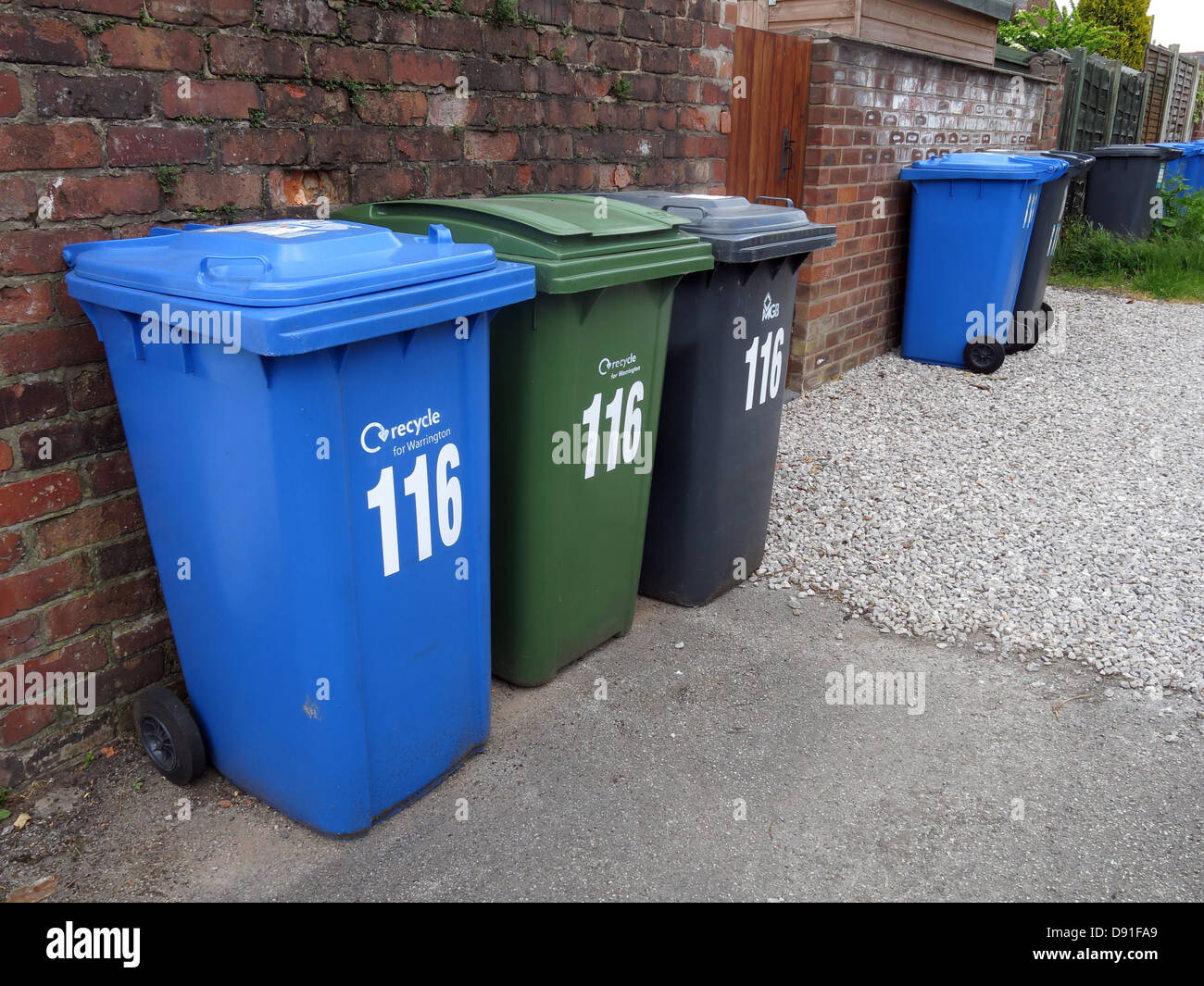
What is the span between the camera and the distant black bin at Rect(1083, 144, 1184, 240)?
962 cm

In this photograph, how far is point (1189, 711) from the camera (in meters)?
3.02

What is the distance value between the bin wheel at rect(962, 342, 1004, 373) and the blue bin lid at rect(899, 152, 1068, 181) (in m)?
1.14

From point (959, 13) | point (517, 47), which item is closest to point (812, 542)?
point (517, 47)

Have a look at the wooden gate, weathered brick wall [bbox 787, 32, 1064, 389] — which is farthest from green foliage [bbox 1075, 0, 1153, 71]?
the wooden gate

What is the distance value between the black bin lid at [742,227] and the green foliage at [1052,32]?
1160 cm

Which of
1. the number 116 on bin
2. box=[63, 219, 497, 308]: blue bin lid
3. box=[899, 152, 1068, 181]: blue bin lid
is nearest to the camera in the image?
box=[63, 219, 497, 308]: blue bin lid

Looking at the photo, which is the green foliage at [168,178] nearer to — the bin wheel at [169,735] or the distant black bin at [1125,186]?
the bin wheel at [169,735]

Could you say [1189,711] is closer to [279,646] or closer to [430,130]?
[279,646]

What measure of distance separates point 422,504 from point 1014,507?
10.8 feet

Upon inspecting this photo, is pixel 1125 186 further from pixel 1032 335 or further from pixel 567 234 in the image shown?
pixel 567 234

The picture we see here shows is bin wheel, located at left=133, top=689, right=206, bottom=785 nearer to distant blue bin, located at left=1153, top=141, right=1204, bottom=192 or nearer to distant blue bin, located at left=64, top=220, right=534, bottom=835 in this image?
distant blue bin, located at left=64, top=220, right=534, bottom=835

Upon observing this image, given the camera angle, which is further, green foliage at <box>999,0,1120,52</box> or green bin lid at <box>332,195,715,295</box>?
green foliage at <box>999,0,1120,52</box>

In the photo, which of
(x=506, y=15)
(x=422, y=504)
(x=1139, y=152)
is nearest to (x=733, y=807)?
(x=422, y=504)

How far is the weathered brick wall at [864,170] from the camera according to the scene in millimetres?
5898
